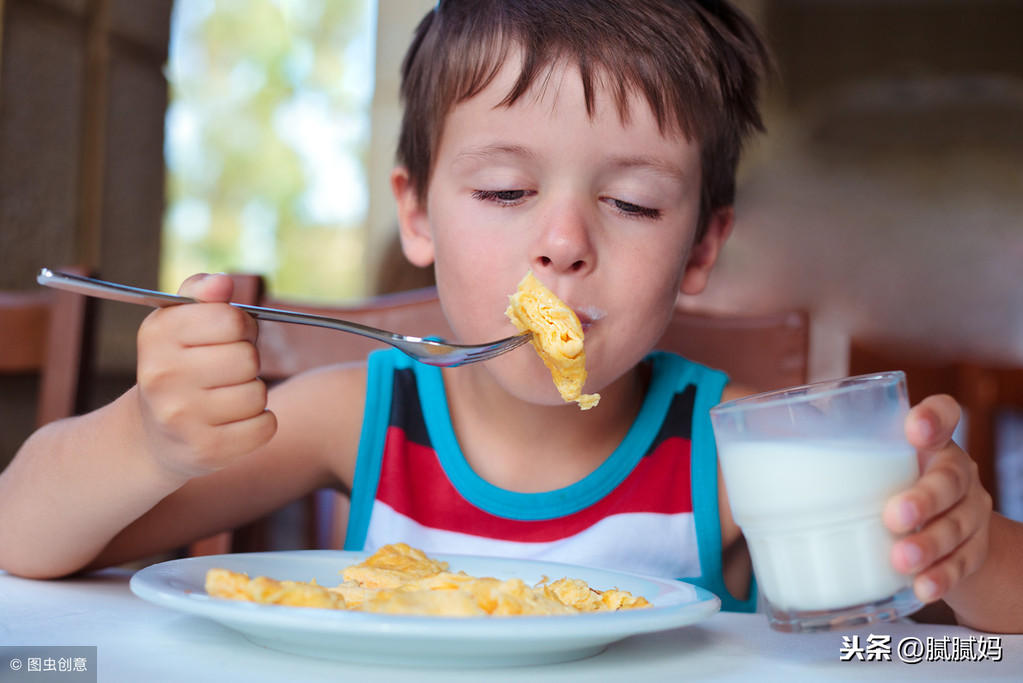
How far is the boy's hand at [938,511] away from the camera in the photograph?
67cm

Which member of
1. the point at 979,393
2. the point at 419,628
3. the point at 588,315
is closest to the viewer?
the point at 419,628

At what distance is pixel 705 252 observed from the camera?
1362mm

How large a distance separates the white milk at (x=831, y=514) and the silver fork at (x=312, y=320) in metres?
0.32

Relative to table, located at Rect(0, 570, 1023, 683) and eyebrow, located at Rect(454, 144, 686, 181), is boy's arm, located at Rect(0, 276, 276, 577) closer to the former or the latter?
table, located at Rect(0, 570, 1023, 683)

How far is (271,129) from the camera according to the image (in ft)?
20.2

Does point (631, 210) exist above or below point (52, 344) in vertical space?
above

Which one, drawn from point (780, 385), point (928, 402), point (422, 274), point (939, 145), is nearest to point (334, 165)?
point (422, 274)

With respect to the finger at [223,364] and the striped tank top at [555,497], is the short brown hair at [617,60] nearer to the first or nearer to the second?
the striped tank top at [555,497]

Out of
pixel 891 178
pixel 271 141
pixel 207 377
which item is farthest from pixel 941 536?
pixel 271 141

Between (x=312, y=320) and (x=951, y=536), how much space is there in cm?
55

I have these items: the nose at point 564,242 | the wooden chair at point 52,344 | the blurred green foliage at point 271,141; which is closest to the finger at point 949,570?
the nose at point 564,242

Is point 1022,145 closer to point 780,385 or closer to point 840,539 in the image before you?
point 780,385

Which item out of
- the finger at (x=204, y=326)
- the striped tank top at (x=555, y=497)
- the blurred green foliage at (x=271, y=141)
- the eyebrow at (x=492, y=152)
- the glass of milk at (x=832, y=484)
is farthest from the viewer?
the blurred green foliage at (x=271, y=141)

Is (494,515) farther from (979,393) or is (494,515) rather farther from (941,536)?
(979,393)
